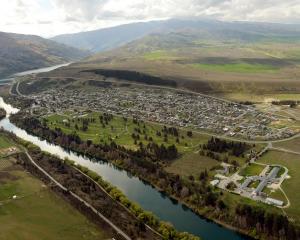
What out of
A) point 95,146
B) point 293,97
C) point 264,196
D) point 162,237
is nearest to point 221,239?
point 162,237

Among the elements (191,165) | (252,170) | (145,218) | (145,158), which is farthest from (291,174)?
(145,218)

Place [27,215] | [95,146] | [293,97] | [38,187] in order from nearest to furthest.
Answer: [27,215] < [38,187] < [95,146] < [293,97]

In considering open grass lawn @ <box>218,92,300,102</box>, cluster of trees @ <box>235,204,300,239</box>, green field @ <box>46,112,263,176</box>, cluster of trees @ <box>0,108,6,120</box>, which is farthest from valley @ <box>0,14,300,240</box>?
open grass lawn @ <box>218,92,300,102</box>

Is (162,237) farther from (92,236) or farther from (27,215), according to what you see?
(27,215)

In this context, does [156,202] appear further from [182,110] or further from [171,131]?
[182,110]

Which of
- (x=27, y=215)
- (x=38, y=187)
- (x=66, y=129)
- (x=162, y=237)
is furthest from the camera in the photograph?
(x=66, y=129)

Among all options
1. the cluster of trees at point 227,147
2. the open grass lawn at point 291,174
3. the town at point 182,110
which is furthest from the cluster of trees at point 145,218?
the town at point 182,110

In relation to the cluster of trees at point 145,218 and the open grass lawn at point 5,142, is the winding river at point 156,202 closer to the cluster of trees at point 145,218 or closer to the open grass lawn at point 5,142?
the cluster of trees at point 145,218
